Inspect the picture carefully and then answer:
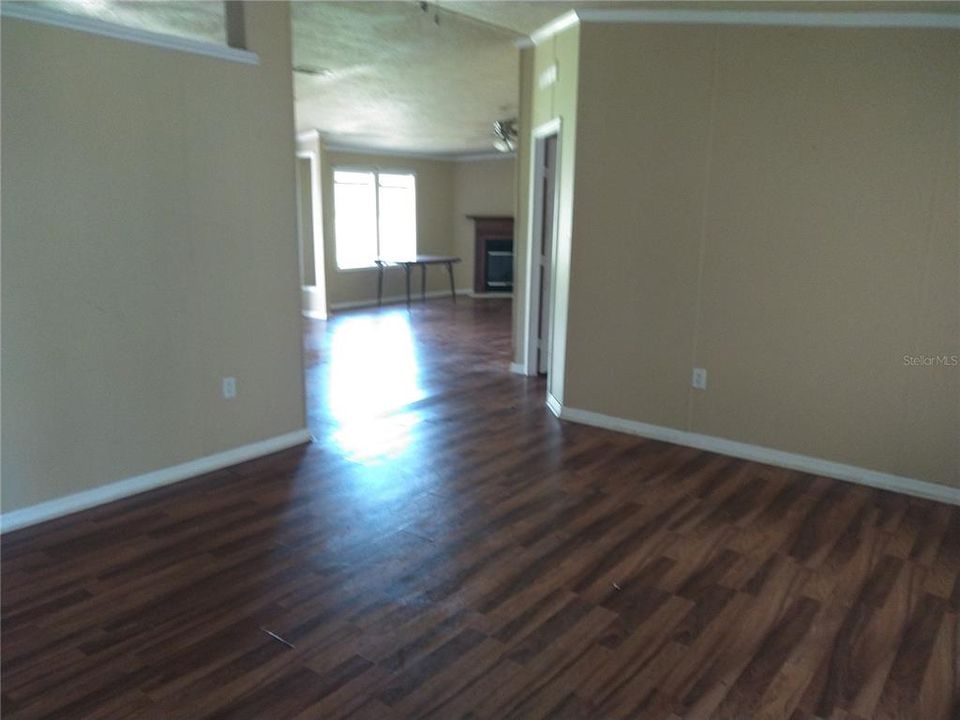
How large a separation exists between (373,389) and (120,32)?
2.99m

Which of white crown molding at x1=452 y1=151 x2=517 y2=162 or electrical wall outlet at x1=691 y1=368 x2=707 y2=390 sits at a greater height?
white crown molding at x1=452 y1=151 x2=517 y2=162

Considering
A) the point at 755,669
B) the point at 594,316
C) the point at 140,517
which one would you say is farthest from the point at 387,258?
the point at 755,669

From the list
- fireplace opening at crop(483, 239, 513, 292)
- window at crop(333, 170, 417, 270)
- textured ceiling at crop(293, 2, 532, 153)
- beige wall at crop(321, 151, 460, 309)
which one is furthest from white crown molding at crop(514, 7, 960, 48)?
fireplace opening at crop(483, 239, 513, 292)

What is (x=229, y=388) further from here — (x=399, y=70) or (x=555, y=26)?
(x=555, y=26)

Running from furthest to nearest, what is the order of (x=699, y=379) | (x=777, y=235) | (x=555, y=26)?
(x=555, y=26) < (x=699, y=379) < (x=777, y=235)

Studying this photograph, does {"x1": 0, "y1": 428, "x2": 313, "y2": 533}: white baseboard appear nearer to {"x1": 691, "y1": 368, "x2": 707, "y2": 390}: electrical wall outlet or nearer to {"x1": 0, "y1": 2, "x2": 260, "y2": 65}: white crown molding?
{"x1": 0, "y1": 2, "x2": 260, "y2": 65}: white crown molding

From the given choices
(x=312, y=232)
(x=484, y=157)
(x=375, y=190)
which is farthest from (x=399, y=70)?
(x=484, y=157)

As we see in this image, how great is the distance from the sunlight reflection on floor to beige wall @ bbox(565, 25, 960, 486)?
1398 mm

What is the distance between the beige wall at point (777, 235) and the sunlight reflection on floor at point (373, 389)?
1.40 m

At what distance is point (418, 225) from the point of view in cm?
1109

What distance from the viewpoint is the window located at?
9922 millimetres

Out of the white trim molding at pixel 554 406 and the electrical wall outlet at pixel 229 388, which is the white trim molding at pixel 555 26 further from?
the electrical wall outlet at pixel 229 388

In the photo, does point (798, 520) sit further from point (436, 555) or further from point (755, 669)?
point (436, 555)

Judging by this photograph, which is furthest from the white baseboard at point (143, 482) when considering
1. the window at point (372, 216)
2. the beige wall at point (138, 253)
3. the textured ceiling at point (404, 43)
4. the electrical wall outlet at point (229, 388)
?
the window at point (372, 216)
